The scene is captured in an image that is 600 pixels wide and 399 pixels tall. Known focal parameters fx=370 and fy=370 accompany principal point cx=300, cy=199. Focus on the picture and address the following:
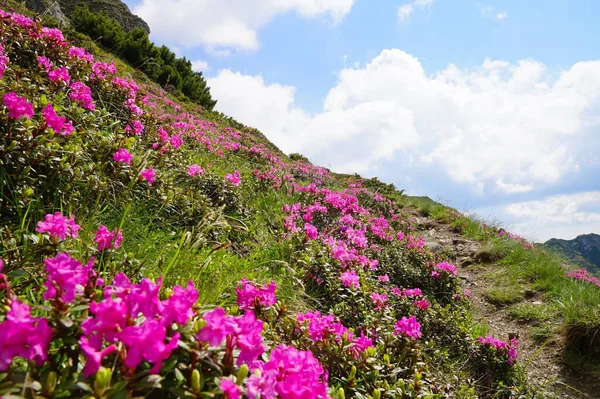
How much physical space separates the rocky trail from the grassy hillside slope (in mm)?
436

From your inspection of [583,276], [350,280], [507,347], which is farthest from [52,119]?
[583,276]

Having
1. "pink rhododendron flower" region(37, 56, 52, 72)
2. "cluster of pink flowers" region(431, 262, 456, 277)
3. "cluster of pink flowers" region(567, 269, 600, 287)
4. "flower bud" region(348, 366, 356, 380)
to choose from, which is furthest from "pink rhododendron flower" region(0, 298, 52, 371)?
"cluster of pink flowers" region(567, 269, 600, 287)

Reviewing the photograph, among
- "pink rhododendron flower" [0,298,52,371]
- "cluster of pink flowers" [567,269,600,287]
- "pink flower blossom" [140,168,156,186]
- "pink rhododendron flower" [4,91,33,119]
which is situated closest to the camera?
"pink rhododendron flower" [0,298,52,371]

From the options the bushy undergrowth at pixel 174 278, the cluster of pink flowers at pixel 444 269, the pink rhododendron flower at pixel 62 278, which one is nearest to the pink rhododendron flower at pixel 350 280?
the bushy undergrowth at pixel 174 278

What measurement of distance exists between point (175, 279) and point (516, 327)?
5547 millimetres

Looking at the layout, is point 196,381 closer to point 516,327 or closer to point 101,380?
point 101,380

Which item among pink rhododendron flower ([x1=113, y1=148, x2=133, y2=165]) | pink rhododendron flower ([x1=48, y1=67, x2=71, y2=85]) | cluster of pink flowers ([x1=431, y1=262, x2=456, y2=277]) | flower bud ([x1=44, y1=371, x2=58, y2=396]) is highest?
pink rhododendron flower ([x1=48, y1=67, x2=71, y2=85])

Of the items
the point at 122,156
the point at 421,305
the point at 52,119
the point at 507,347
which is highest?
the point at 52,119

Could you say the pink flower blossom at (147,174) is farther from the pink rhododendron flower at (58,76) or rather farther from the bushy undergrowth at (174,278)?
the pink rhododendron flower at (58,76)

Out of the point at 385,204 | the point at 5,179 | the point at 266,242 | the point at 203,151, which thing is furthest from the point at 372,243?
the point at 5,179

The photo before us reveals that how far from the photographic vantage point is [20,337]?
2.93 feet

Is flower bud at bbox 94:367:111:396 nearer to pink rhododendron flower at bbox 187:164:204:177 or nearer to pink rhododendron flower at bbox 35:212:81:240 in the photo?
pink rhododendron flower at bbox 35:212:81:240

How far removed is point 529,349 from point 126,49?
21.1 metres

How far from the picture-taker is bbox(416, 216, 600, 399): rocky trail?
14.5ft
